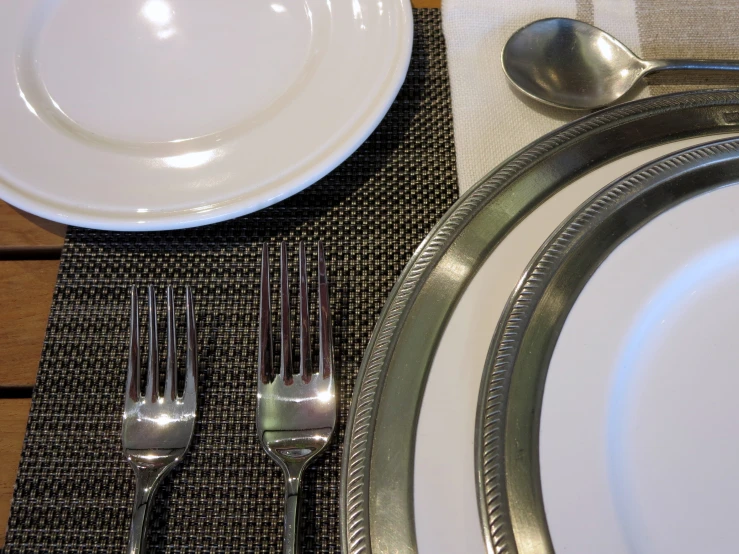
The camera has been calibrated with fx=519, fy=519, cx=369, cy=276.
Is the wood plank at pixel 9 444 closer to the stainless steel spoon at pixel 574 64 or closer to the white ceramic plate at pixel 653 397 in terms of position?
the white ceramic plate at pixel 653 397

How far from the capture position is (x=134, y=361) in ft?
1.24

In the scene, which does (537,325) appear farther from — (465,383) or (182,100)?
(182,100)

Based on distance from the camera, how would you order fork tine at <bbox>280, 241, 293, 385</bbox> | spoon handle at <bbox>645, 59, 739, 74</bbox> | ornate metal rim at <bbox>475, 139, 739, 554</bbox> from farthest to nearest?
1. spoon handle at <bbox>645, 59, 739, 74</bbox>
2. fork tine at <bbox>280, 241, 293, 385</bbox>
3. ornate metal rim at <bbox>475, 139, 739, 554</bbox>

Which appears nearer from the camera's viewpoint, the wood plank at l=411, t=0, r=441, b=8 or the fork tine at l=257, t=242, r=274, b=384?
the fork tine at l=257, t=242, r=274, b=384

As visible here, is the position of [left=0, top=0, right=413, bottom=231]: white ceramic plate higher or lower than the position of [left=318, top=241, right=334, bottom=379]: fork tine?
higher

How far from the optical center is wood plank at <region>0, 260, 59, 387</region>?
15.8 inches

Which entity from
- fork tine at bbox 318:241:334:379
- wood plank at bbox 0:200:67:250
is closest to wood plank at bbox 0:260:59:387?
wood plank at bbox 0:200:67:250

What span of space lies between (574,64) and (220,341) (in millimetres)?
398

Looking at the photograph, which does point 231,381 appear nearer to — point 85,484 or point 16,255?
point 85,484

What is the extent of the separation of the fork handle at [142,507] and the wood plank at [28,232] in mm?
220

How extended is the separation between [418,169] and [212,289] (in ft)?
0.67

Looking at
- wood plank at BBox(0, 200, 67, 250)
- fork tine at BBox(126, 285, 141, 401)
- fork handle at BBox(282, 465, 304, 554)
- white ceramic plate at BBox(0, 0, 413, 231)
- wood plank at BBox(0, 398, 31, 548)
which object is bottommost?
fork handle at BBox(282, 465, 304, 554)

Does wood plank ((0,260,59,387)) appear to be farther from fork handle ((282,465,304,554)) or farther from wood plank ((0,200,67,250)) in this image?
fork handle ((282,465,304,554))

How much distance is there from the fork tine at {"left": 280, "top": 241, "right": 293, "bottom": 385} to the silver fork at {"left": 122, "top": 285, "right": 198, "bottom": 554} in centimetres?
7
